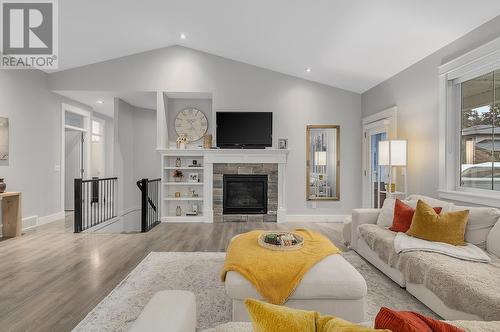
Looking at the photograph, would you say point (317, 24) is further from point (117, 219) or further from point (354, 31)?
point (117, 219)

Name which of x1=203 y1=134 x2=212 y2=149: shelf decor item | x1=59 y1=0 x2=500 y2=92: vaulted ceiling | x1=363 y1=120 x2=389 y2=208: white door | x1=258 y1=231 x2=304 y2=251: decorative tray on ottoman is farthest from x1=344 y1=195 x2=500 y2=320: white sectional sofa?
x1=203 y1=134 x2=212 y2=149: shelf decor item

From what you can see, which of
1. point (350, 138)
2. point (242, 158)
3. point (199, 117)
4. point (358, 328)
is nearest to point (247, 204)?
point (242, 158)

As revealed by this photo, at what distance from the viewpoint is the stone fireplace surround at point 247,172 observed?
564cm

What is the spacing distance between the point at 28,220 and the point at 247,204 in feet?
13.2

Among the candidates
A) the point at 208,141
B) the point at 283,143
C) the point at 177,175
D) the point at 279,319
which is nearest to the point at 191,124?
the point at 208,141

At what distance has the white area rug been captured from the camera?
81.3 inches

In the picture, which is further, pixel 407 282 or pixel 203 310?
pixel 407 282

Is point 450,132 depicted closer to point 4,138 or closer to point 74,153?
point 4,138

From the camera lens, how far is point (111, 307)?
2.22 meters

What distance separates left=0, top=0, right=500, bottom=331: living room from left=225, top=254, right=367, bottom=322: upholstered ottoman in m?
0.01

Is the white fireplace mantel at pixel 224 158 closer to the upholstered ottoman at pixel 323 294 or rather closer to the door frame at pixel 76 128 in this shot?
the door frame at pixel 76 128

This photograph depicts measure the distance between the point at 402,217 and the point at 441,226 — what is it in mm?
461

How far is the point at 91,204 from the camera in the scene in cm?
650

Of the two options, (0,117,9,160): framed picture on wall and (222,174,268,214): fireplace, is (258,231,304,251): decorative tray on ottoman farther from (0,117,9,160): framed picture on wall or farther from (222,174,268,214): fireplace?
(0,117,9,160): framed picture on wall
